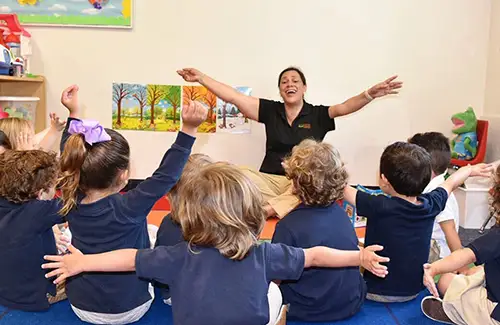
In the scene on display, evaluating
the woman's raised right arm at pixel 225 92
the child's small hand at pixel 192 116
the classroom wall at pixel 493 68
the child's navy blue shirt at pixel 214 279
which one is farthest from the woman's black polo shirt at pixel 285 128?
the child's navy blue shirt at pixel 214 279

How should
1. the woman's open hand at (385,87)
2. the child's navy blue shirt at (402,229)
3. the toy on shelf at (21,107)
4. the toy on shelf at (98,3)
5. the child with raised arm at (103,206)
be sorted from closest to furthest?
the child with raised arm at (103,206) → the child's navy blue shirt at (402,229) → the woman's open hand at (385,87) → the toy on shelf at (21,107) → the toy on shelf at (98,3)

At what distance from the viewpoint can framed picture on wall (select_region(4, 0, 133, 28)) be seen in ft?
11.0

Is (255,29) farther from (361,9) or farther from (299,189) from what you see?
(299,189)

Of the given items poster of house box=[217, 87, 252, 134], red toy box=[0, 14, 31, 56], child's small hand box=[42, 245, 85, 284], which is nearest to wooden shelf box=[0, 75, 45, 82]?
red toy box=[0, 14, 31, 56]

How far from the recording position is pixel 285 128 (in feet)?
9.95

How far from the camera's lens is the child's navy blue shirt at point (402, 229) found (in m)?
1.64

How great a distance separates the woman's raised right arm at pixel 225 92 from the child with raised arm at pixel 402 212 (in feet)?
4.64

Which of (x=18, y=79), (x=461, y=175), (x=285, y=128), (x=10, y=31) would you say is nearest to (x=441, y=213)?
(x=461, y=175)

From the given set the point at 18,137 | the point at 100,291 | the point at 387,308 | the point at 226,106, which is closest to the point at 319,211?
the point at 387,308

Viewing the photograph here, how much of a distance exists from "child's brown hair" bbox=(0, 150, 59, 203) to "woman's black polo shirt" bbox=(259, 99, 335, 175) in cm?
160

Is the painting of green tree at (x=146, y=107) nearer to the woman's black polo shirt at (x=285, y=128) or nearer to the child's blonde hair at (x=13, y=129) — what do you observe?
the woman's black polo shirt at (x=285, y=128)

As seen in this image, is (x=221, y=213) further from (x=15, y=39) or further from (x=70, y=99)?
(x=15, y=39)

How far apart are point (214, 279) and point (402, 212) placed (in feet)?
2.45

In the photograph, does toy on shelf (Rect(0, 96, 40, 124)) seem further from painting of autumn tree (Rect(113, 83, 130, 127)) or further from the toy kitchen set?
painting of autumn tree (Rect(113, 83, 130, 127))
